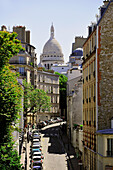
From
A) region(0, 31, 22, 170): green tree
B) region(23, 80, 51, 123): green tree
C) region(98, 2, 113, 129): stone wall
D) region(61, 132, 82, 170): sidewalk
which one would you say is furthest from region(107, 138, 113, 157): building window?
region(23, 80, 51, 123): green tree

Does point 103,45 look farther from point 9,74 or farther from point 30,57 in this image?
point 30,57

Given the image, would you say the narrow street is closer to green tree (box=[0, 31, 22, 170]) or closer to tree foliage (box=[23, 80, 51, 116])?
tree foliage (box=[23, 80, 51, 116])

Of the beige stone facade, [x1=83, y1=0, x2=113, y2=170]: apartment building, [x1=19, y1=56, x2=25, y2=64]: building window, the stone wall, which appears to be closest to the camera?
[x1=83, y1=0, x2=113, y2=170]: apartment building

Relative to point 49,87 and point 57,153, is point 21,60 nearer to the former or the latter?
point 49,87

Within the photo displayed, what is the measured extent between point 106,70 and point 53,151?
928 inches

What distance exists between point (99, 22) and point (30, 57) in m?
65.4

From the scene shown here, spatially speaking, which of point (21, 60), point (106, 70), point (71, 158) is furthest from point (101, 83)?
point (21, 60)

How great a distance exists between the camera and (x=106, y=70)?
43.7 meters

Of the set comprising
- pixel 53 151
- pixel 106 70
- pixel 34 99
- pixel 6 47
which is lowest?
pixel 53 151

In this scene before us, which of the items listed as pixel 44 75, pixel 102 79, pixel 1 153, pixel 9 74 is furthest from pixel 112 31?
pixel 44 75

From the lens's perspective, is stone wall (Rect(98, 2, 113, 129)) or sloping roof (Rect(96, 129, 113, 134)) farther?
stone wall (Rect(98, 2, 113, 129))

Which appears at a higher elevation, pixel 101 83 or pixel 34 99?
pixel 34 99

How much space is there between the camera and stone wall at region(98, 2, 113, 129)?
43.4 m

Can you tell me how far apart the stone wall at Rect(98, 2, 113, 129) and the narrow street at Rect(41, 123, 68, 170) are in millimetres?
10250
